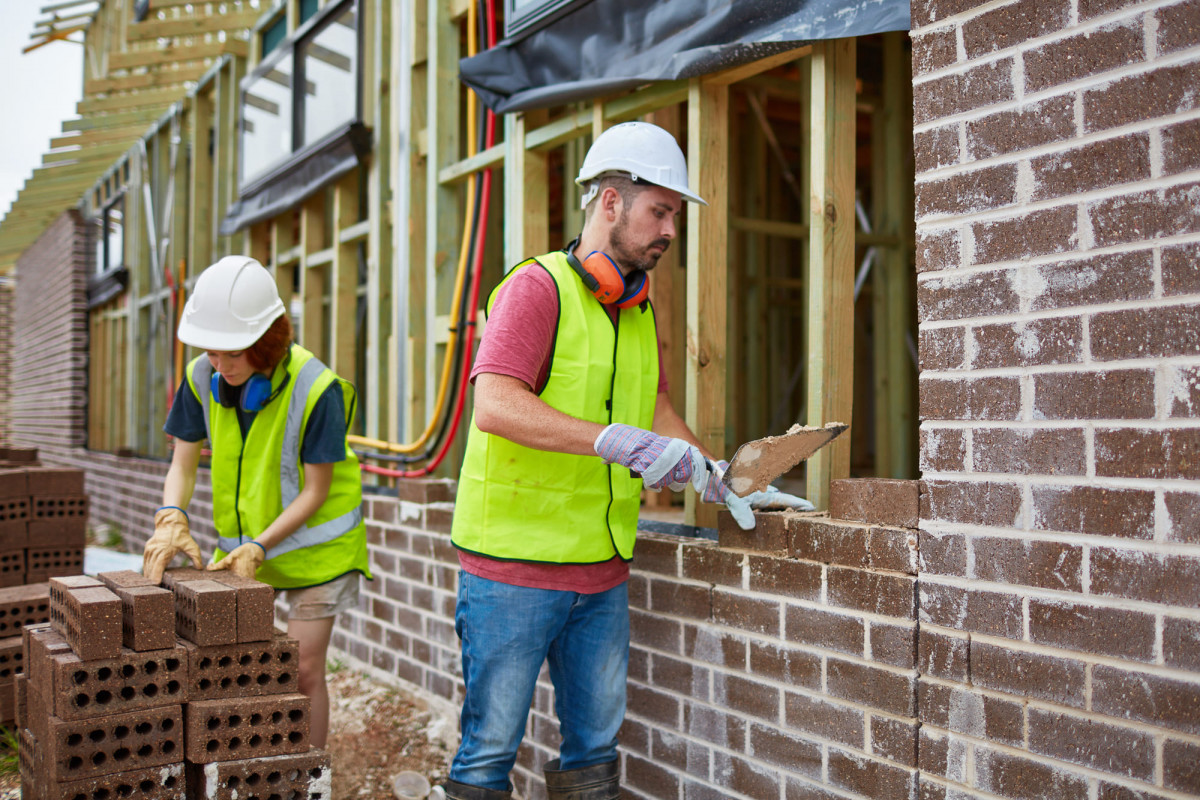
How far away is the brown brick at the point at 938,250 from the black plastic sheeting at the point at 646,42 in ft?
1.94

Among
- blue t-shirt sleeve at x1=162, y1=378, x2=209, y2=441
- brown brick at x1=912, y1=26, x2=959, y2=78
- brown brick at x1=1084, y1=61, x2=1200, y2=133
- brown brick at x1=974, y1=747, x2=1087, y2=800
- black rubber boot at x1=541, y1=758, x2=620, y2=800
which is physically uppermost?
brown brick at x1=912, y1=26, x2=959, y2=78

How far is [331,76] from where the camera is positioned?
614 centimetres

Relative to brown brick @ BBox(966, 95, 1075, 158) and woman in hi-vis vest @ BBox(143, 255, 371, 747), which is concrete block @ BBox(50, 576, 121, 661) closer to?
woman in hi-vis vest @ BBox(143, 255, 371, 747)

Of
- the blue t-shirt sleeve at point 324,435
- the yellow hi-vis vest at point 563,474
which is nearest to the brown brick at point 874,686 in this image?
the yellow hi-vis vest at point 563,474

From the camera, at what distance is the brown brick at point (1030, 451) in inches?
79.8

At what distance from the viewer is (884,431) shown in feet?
21.5

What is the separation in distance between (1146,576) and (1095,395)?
0.39 m

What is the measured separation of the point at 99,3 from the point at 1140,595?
11078 mm

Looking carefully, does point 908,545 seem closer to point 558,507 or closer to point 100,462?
point 558,507

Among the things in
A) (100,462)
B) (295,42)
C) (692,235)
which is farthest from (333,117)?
(100,462)

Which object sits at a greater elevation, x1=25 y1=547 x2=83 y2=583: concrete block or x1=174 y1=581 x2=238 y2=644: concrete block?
x1=174 y1=581 x2=238 y2=644: concrete block

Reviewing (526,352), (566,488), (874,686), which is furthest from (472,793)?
(526,352)

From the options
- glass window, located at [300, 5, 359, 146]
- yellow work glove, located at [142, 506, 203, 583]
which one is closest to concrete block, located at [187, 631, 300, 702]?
yellow work glove, located at [142, 506, 203, 583]

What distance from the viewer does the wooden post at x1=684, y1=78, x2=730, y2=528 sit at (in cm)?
321
